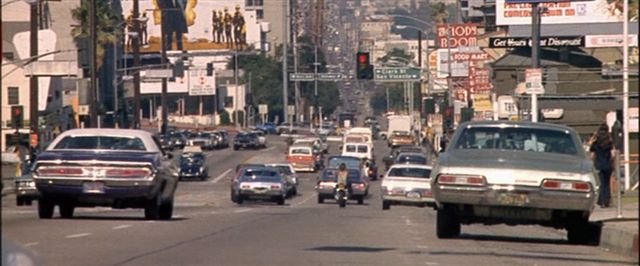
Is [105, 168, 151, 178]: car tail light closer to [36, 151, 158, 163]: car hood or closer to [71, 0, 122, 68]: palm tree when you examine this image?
[36, 151, 158, 163]: car hood

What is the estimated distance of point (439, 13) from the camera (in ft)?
443

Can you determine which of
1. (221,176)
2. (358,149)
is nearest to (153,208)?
(221,176)

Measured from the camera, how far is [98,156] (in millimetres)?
22531

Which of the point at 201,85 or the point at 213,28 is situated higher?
the point at 213,28

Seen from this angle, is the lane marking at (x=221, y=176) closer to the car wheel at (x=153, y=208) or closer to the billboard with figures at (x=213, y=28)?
the car wheel at (x=153, y=208)

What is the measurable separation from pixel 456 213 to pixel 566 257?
2.00 m

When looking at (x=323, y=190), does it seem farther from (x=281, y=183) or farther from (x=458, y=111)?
(x=458, y=111)

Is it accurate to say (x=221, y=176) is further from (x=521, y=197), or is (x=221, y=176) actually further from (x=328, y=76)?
(x=521, y=197)

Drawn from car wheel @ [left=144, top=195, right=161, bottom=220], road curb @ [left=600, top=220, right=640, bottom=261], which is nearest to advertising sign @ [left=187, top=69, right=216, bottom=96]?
car wheel @ [left=144, top=195, right=161, bottom=220]

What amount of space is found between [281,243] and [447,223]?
2459 mm

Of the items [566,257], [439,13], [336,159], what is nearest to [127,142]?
[566,257]

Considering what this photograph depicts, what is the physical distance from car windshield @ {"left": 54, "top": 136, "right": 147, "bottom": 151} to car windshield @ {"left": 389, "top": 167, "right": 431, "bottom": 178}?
17.2 meters

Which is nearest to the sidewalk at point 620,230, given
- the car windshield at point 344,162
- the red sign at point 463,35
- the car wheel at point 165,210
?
the car wheel at point 165,210

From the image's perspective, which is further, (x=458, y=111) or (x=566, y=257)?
(x=458, y=111)
